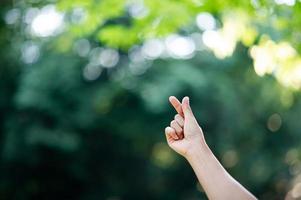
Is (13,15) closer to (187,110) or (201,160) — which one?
(187,110)

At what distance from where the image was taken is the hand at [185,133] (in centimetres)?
213

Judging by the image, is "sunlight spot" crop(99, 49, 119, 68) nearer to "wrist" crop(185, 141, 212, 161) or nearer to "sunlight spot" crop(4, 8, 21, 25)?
"sunlight spot" crop(4, 8, 21, 25)

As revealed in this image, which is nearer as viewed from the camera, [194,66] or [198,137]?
[198,137]

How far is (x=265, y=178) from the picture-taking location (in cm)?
1564

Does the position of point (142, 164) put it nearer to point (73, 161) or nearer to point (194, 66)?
point (73, 161)

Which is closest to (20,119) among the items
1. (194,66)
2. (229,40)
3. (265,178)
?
(194,66)

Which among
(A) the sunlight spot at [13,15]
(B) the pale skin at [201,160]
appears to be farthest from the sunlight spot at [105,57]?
(B) the pale skin at [201,160]

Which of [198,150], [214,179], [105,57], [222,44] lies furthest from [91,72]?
[214,179]

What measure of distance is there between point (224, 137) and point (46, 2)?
10.4 meters

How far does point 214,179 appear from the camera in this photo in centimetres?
197

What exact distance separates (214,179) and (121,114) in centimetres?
1276

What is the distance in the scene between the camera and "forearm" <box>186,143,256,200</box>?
1.92 metres

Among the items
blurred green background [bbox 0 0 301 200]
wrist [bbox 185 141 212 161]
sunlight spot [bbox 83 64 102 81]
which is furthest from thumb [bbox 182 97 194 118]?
sunlight spot [bbox 83 64 102 81]

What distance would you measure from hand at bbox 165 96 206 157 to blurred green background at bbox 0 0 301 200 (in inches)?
391
